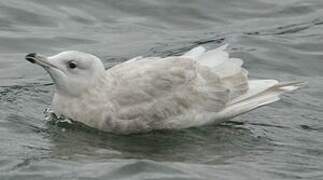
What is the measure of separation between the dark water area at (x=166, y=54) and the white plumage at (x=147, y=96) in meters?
0.13

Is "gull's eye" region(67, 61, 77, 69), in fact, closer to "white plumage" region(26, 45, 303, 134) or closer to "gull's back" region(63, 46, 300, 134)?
"white plumage" region(26, 45, 303, 134)

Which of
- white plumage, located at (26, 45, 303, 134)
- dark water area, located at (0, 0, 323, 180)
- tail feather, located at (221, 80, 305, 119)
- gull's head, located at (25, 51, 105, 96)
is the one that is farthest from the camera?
tail feather, located at (221, 80, 305, 119)

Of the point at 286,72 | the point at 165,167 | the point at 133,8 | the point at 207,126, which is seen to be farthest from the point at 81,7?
the point at 165,167

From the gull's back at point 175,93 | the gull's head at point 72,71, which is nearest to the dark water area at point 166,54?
the gull's back at point 175,93

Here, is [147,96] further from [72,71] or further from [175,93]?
[72,71]

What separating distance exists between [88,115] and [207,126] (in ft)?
3.90

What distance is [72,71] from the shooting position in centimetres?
977

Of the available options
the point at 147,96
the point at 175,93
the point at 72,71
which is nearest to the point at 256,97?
the point at 175,93

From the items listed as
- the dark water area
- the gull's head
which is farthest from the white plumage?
the dark water area

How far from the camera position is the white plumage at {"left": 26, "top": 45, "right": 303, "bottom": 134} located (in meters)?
9.78

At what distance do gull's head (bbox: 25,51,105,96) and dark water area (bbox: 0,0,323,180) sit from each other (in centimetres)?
39

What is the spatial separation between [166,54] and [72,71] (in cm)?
376

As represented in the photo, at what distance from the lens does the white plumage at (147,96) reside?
9.78 m

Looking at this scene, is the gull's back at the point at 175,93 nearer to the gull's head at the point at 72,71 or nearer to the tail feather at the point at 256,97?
the tail feather at the point at 256,97
